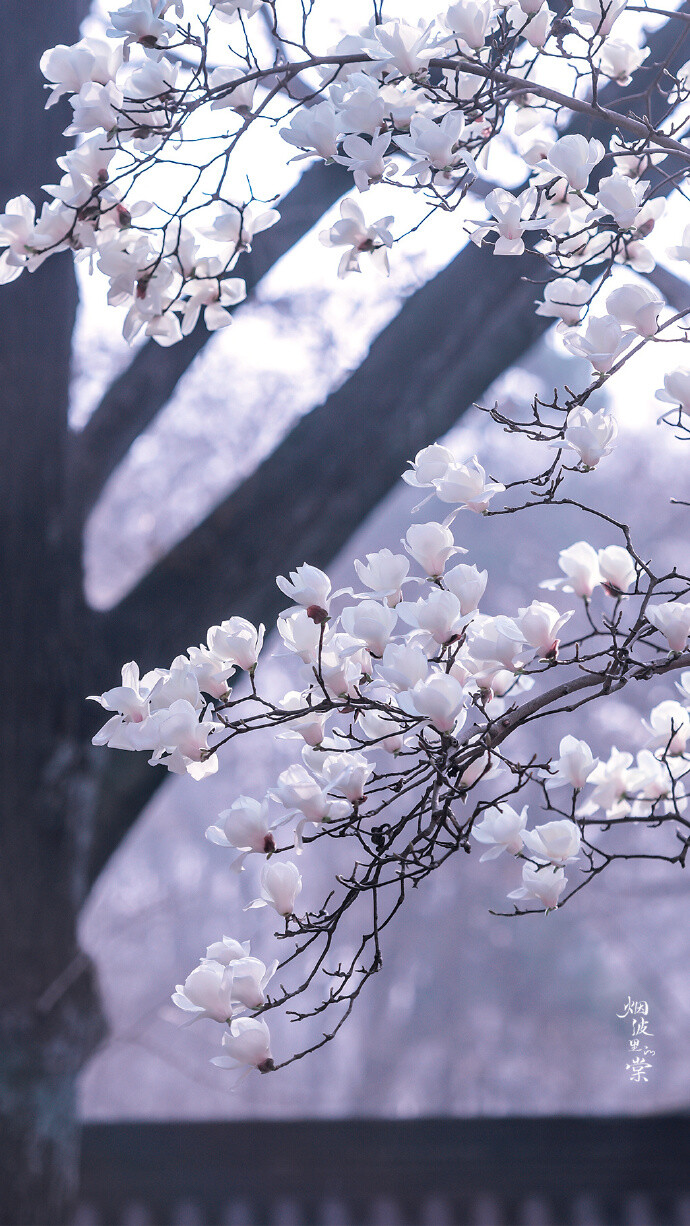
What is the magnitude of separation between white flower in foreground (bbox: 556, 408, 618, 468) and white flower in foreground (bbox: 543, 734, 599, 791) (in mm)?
197

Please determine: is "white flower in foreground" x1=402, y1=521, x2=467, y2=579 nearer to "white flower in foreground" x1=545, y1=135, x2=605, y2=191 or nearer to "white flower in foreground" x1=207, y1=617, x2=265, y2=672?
"white flower in foreground" x1=207, y1=617, x2=265, y2=672

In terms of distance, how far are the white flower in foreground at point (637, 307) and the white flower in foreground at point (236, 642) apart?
29cm

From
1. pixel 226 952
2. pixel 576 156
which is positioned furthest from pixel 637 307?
pixel 226 952

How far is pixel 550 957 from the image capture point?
582cm

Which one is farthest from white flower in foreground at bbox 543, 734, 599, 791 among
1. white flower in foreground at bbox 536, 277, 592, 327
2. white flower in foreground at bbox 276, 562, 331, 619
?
white flower in foreground at bbox 536, 277, 592, 327

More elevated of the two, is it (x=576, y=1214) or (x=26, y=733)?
(x=26, y=733)

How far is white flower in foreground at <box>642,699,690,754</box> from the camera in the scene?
74 cm

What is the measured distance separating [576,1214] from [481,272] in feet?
5.62

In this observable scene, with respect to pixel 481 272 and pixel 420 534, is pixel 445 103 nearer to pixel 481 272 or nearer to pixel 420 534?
pixel 420 534

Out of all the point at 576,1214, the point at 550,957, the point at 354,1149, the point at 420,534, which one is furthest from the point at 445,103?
the point at 550,957

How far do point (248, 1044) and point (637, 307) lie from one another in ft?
1.56

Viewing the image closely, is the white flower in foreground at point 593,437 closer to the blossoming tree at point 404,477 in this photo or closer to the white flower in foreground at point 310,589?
the blossoming tree at point 404,477

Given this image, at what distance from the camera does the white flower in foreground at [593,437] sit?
605 millimetres

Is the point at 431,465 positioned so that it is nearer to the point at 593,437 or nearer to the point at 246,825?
the point at 593,437
